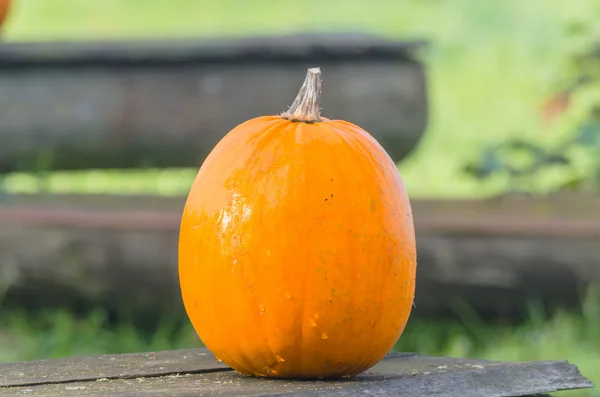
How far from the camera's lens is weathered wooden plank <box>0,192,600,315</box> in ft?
12.0

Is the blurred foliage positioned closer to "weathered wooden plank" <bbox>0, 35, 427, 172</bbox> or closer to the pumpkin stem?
"weathered wooden plank" <bbox>0, 35, 427, 172</bbox>

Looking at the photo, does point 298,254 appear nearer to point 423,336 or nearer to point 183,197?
point 423,336

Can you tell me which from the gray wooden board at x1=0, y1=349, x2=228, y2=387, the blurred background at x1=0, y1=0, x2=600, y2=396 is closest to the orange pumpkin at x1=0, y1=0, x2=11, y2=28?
the blurred background at x1=0, y1=0, x2=600, y2=396

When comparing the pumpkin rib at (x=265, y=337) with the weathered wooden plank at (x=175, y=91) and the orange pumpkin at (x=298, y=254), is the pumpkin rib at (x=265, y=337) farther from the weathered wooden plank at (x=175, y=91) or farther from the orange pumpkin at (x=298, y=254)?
the weathered wooden plank at (x=175, y=91)

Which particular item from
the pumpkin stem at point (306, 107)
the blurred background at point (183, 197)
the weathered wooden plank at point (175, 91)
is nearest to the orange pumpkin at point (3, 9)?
the blurred background at point (183, 197)

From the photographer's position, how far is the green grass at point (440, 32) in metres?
7.49

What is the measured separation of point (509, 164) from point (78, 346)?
6.98 feet

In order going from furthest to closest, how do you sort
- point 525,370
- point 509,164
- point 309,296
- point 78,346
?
point 509,164
point 78,346
point 525,370
point 309,296

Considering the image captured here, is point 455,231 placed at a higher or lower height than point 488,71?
lower

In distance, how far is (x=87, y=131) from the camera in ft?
14.0

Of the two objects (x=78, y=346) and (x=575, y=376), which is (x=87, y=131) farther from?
(x=575, y=376)

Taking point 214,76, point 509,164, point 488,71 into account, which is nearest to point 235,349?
point 214,76

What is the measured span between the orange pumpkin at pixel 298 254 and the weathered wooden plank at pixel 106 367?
13 centimetres

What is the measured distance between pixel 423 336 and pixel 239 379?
2094mm
